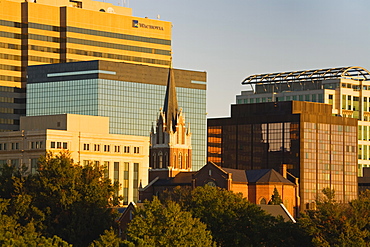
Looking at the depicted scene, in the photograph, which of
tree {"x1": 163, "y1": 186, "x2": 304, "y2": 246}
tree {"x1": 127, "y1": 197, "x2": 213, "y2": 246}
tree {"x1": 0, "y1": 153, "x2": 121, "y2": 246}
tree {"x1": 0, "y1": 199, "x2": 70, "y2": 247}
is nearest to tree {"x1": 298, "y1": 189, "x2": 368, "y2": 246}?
tree {"x1": 163, "y1": 186, "x2": 304, "y2": 246}

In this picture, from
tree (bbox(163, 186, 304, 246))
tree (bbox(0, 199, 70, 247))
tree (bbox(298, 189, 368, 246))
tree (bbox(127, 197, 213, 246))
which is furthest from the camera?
tree (bbox(163, 186, 304, 246))

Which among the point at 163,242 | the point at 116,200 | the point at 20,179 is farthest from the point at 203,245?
the point at 20,179

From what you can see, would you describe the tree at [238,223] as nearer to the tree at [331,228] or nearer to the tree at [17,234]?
the tree at [331,228]

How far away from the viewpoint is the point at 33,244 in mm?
139875

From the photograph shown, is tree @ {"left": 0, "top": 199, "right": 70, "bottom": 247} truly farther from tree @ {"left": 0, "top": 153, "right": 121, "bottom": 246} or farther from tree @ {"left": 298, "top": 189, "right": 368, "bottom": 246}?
tree @ {"left": 298, "top": 189, "right": 368, "bottom": 246}

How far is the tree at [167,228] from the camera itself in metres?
149

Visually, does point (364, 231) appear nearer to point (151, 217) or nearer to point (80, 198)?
point (151, 217)

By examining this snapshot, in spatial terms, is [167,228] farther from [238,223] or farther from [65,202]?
[65,202]

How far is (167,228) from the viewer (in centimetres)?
15225

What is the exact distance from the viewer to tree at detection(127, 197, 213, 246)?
149 metres

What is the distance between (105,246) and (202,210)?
35.4m

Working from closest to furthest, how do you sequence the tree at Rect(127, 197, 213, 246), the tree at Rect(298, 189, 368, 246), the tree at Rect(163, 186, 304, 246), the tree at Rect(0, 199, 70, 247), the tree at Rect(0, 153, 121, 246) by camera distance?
the tree at Rect(0, 199, 70, 247) < the tree at Rect(127, 197, 213, 246) < the tree at Rect(298, 189, 368, 246) < the tree at Rect(163, 186, 304, 246) < the tree at Rect(0, 153, 121, 246)

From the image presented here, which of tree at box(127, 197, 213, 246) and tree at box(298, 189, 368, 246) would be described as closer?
tree at box(127, 197, 213, 246)

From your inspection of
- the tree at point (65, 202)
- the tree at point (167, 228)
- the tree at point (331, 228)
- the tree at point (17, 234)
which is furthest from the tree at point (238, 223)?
the tree at point (17, 234)
